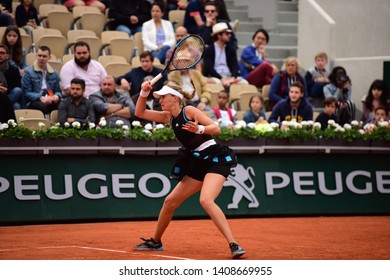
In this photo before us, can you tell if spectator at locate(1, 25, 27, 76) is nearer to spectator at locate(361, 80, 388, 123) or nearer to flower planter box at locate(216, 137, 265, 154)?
flower planter box at locate(216, 137, 265, 154)

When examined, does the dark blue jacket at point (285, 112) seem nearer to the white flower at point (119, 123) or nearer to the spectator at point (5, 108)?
the white flower at point (119, 123)

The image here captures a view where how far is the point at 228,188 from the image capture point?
510 inches

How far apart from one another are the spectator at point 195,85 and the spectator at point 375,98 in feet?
9.71

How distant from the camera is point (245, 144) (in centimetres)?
1291

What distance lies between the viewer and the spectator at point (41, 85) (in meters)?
13.6

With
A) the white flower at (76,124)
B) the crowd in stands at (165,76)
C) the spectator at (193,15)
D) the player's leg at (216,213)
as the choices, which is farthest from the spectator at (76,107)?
the player's leg at (216,213)

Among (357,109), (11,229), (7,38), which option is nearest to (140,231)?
(11,229)

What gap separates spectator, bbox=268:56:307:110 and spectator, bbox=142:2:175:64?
1.95 m

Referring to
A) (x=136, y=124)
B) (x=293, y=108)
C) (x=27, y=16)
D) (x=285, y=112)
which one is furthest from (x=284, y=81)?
(x=27, y=16)

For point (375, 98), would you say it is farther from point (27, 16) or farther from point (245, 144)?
point (27, 16)

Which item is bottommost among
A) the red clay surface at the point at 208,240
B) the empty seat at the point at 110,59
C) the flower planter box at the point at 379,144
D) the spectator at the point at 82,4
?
the red clay surface at the point at 208,240

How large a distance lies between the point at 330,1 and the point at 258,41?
301cm

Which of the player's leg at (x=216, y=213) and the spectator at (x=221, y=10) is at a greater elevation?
the spectator at (x=221, y=10)

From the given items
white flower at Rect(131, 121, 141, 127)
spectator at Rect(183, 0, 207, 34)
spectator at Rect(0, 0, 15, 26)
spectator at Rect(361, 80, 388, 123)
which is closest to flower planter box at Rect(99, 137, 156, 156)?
white flower at Rect(131, 121, 141, 127)
